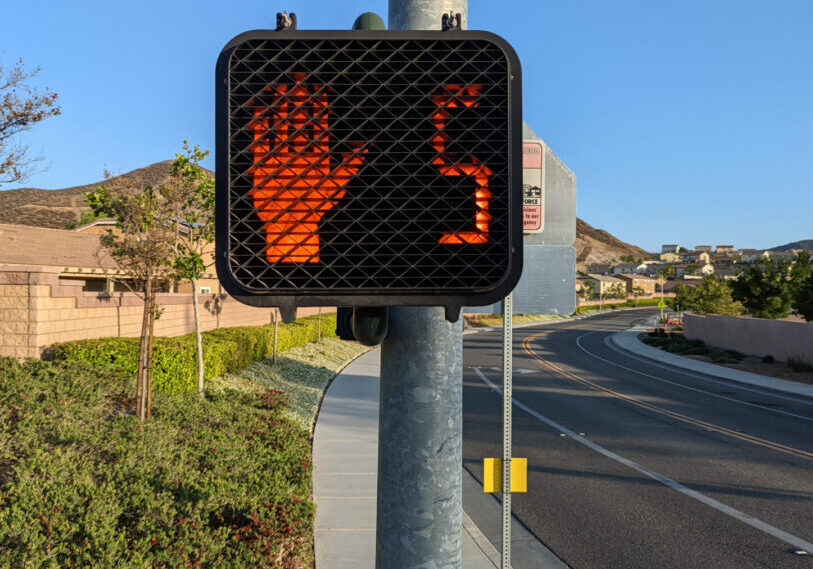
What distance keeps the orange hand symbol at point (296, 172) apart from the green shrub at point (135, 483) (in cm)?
451

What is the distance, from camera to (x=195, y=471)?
783cm

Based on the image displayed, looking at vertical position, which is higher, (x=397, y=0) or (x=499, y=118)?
(x=397, y=0)

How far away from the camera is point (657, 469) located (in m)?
11.1

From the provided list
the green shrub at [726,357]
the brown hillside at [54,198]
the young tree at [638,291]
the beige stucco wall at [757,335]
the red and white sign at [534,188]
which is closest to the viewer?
the red and white sign at [534,188]

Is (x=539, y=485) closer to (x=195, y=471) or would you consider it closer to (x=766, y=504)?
(x=766, y=504)

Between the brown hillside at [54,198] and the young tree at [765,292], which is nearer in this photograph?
the young tree at [765,292]

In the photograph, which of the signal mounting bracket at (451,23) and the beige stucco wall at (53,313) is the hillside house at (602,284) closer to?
the beige stucco wall at (53,313)

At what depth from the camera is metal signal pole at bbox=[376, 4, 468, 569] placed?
196 cm

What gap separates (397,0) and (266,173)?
113cm

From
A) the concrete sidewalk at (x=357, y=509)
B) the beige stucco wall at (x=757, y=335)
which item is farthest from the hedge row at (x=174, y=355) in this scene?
the beige stucco wall at (x=757, y=335)

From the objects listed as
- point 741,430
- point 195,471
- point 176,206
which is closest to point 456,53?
point 195,471

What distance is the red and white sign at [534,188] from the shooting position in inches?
111

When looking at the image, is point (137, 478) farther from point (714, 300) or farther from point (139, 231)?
point (714, 300)

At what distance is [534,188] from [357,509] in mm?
6555
